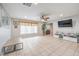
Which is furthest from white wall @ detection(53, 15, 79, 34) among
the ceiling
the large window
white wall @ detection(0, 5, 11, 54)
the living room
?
white wall @ detection(0, 5, 11, 54)

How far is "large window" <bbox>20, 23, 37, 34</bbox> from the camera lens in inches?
85.2

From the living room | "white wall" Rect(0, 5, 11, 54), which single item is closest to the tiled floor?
the living room

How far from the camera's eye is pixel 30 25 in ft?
7.32

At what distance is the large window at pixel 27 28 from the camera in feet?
7.10

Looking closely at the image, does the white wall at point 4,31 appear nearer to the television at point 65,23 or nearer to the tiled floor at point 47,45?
the tiled floor at point 47,45

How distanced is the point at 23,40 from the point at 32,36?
0.95ft

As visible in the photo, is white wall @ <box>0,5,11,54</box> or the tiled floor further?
the tiled floor

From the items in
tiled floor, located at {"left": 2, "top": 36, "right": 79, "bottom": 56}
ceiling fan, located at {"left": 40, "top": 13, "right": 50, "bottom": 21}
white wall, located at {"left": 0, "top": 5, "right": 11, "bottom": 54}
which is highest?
ceiling fan, located at {"left": 40, "top": 13, "right": 50, "bottom": 21}

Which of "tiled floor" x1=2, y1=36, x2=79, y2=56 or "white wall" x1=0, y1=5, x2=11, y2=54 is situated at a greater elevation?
"white wall" x1=0, y1=5, x2=11, y2=54

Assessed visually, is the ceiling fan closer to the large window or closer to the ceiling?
the ceiling

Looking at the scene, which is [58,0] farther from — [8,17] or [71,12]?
[8,17]

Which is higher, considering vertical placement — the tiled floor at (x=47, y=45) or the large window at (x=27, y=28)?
the large window at (x=27, y=28)

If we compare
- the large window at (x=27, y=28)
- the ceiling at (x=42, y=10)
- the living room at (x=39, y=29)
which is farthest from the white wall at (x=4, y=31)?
the large window at (x=27, y=28)

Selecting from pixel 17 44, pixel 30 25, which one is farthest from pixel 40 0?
pixel 17 44
